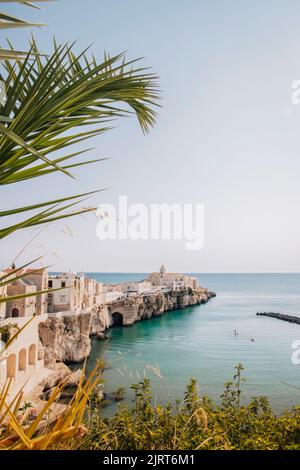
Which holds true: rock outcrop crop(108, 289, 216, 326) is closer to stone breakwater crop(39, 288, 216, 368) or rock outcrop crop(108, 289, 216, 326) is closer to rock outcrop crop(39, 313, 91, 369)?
stone breakwater crop(39, 288, 216, 368)

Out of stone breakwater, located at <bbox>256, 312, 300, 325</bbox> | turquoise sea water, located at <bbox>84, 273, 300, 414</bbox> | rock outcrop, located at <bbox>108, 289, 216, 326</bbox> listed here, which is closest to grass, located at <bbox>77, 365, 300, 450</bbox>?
turquoise sea water, located at <bbox>84, 273, 300, 414</bbox>

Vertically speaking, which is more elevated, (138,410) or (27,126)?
(27,126)

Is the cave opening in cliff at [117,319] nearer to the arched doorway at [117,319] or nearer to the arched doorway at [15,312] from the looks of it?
the arched doorway at [117,319]

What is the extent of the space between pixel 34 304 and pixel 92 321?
1135 cm

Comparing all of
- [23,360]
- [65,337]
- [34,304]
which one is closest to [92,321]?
[65,337]

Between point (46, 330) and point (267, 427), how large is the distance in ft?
62.7

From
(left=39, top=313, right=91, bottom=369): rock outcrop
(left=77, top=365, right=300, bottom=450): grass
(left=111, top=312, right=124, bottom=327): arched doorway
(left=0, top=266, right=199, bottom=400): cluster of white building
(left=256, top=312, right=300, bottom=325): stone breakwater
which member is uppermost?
(left=77, top=365, right=300, bottom=450): grass

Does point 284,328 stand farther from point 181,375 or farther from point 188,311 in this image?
point 181,375

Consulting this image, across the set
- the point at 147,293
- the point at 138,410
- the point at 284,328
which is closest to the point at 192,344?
the point at 284,328

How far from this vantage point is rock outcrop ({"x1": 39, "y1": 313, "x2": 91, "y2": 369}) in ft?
62.7

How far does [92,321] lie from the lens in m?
29.8
